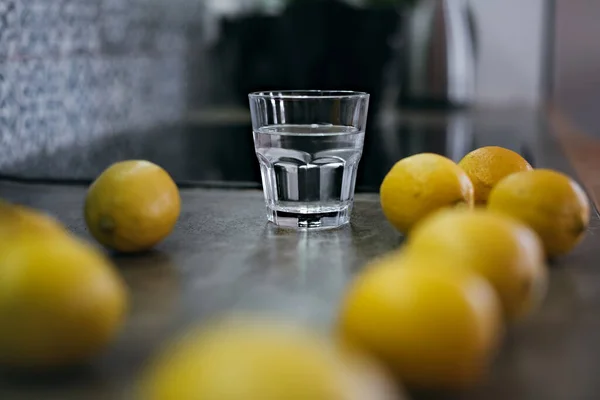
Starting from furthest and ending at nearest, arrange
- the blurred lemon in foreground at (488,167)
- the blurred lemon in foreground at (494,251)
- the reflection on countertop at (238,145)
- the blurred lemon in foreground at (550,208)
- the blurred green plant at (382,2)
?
the blurred green plant at (382,2), the reflection on countertop at (238,145), the blurred lemon in foreground at (488,167), the blurred lemon in foreground at (550,208), the blurred lemon in foreground at (494,251)

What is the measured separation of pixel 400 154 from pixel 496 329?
45.1 inches

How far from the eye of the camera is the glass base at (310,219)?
0.94 m

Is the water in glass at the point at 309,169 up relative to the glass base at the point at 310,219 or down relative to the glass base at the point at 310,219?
up

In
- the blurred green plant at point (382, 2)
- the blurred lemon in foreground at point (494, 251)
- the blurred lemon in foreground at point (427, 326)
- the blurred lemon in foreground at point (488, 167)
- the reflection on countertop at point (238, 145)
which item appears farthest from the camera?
the blurred green plant at point (382, 2)

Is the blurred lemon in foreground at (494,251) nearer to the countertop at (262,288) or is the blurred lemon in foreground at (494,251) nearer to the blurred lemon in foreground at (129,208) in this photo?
the countertop at (262,288)

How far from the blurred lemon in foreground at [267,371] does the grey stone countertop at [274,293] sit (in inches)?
4.8

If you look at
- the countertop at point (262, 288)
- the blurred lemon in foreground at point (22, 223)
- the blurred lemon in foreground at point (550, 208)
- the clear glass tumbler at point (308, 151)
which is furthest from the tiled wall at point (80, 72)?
the blurred lemon in foreground at point (550, 208)

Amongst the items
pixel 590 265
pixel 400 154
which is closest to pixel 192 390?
pixel 590 265

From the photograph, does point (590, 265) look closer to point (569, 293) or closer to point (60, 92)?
point (569, 293)

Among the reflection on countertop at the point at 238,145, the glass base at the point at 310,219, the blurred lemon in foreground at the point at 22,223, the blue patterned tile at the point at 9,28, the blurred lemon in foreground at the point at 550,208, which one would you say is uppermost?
the blue patterned tile at the point at 9,28

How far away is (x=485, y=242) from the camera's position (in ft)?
1.97

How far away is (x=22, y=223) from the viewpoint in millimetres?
654

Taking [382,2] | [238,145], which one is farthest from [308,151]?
[382,2]

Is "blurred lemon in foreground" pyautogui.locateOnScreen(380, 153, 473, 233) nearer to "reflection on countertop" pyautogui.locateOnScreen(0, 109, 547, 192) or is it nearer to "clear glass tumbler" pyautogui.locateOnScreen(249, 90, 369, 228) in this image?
"clear glass tumbler" pyautogui.locateOnScreen(249, 90, 369, 228)
